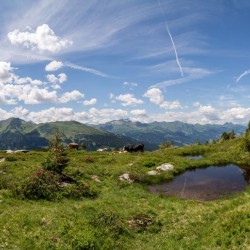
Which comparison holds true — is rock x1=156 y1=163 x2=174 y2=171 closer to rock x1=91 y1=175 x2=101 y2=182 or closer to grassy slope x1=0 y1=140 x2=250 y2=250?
rock x1=91 y1=175 x2=101 y2=182

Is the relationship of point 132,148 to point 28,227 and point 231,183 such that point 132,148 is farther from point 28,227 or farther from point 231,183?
point 28,227

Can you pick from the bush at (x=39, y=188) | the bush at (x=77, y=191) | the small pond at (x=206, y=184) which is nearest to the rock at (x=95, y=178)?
the bush at (x=77, y=191)

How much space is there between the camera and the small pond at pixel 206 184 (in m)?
38.3

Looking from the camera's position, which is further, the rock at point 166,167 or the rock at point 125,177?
the rock at point 166,167

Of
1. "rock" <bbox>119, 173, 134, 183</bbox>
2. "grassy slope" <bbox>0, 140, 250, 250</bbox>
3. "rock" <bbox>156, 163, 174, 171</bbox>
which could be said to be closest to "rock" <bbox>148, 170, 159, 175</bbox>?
"rock" <bbox>156, 163, 174, 171</bbox>

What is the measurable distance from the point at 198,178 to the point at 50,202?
26.2 m

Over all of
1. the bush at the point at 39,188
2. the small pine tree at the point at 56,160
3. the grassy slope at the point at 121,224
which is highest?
the small pine tree at the point at 56,160

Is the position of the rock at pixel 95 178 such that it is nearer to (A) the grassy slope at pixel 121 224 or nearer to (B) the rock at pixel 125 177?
(B) the rock at pixel 125 177

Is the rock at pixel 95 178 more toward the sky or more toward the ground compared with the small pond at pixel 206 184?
more toward the sky

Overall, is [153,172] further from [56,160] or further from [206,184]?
[56,160]

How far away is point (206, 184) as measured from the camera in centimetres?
4350

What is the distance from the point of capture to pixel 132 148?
88.2 meters

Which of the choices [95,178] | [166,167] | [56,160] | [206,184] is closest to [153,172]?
[166,167]

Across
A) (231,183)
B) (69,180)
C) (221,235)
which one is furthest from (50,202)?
(231,183)
